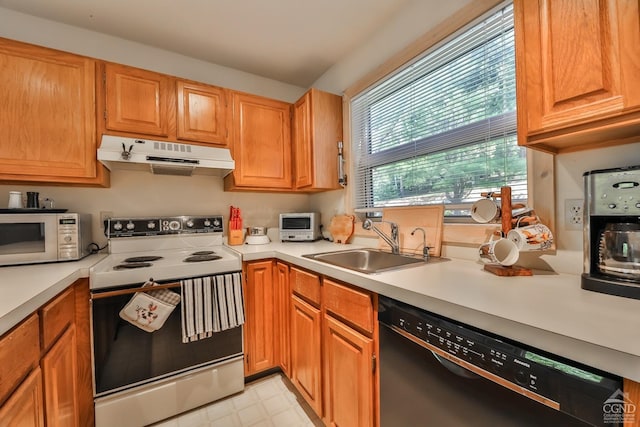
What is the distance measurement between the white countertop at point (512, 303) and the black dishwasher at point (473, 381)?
0.03 m

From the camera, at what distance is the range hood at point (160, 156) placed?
1.64 meters

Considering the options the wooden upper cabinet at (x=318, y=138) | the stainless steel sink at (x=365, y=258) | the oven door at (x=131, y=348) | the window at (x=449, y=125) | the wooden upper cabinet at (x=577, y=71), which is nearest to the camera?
the wooden upper cabinet at (x=577, y=71)

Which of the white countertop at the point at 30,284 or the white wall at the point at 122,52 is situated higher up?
the white wall at the point at 122,52

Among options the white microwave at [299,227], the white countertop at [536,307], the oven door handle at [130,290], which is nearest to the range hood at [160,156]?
the white microwave at [299,227]

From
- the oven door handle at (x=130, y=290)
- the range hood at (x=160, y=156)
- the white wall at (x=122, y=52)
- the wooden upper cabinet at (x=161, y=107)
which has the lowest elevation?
the oven door handle at (x=130, y=290)

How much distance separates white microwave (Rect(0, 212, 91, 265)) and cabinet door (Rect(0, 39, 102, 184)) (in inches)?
8.9

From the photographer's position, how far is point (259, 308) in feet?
5.88

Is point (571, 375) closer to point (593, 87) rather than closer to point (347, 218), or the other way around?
point (593, 87)

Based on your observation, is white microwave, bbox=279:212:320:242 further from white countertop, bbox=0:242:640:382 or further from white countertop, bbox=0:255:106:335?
white countertop, bbox=0:255:106:335

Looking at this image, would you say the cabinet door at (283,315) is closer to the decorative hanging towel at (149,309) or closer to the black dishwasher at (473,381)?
the decorative hanging towel at (149,309)

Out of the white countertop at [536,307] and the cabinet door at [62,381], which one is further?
the cabinet door at [62,381]

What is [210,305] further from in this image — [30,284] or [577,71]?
[577,71]

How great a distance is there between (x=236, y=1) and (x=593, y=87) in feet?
5.95

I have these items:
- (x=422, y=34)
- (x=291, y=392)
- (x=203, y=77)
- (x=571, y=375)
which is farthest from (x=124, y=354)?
(x=422, y=34)
